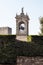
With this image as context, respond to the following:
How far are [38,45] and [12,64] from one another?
3.63 m

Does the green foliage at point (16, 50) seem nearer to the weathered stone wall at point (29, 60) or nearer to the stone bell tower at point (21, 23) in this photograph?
the weathered stone wall at point (29, 60)

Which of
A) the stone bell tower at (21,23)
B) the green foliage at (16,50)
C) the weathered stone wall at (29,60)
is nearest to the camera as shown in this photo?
the weathered stone wall at (29,60)

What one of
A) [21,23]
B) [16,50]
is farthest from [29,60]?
[21,23]

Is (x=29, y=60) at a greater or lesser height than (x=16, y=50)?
lesser

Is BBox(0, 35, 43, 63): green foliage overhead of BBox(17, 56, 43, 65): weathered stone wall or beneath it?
overhead

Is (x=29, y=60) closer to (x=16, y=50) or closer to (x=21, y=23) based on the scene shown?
(x=16, y=50)

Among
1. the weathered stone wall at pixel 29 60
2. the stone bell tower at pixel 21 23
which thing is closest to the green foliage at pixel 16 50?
the weathered stone wall at pixel 29 60

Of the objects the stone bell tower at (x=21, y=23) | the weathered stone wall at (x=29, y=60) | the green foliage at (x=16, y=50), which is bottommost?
the weathered stone wall at (x=29, y=60)

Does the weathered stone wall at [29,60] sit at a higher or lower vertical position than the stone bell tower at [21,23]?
lower

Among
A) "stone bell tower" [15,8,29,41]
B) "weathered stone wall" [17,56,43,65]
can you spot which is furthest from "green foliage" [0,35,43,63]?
"stone bell tower" [15,8,29,41]

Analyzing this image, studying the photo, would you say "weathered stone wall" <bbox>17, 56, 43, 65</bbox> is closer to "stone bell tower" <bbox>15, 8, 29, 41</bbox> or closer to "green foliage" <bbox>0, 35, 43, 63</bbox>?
"green foliage" <bbox>0, 35, 43, 63</bbox>

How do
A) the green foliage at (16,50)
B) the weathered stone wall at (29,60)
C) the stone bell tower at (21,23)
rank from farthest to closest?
1. the stone bell tower at (21,23)
2. the green foliage at (16,50)
3. the weathered stone wall at (29,60)

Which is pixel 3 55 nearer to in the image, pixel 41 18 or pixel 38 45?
pixel 38 45

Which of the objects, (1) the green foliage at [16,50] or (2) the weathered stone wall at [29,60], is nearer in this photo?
(2) the weathered stone wall at [29,60]
